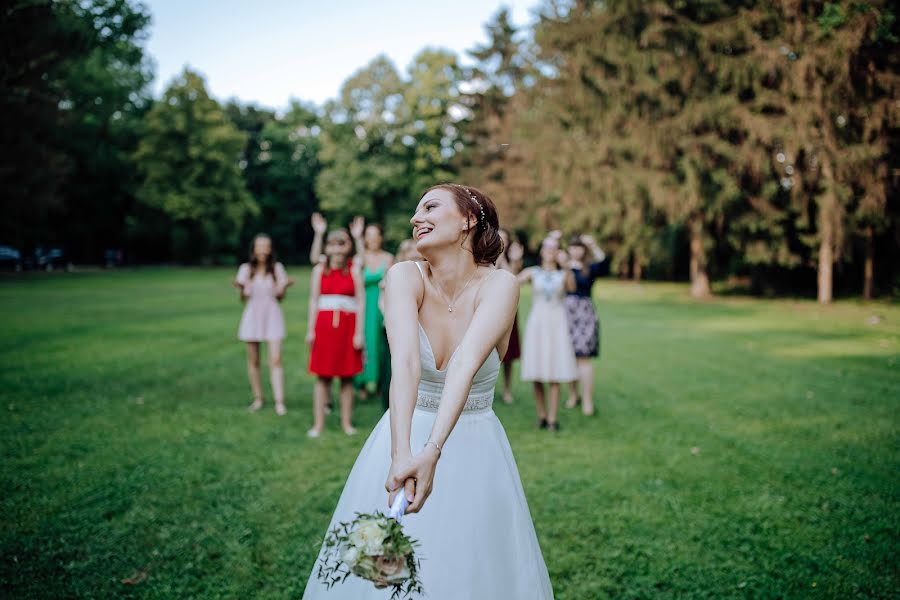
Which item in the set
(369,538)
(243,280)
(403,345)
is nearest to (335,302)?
(243,280)

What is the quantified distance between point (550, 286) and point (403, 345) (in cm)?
523

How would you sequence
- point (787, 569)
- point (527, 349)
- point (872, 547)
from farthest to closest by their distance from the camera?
point (527, 349)
point (872, 547)
point (787, 569)

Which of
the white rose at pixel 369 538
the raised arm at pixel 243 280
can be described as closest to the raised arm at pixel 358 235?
the raised arm at pixel 243 280

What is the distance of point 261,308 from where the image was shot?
7.50m

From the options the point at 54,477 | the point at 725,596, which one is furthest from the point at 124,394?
the point at 725,596

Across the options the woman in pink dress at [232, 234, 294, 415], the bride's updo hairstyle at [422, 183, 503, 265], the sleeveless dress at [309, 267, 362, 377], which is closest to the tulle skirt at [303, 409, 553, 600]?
the bride's updo hairstyle at [422, 183, 503, 265]

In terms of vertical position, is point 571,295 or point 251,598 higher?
point 571,295

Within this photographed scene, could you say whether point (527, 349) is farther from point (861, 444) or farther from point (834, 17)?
point (834, 17)

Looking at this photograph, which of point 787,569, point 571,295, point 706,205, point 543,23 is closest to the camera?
point 787,569

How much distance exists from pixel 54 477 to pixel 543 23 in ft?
104

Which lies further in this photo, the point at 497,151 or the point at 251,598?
the point at 497,151

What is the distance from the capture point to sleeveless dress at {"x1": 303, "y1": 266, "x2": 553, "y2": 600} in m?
2.09

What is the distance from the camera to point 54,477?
16.2 ft

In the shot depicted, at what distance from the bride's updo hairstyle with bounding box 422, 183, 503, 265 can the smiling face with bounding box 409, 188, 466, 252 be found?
4cm
